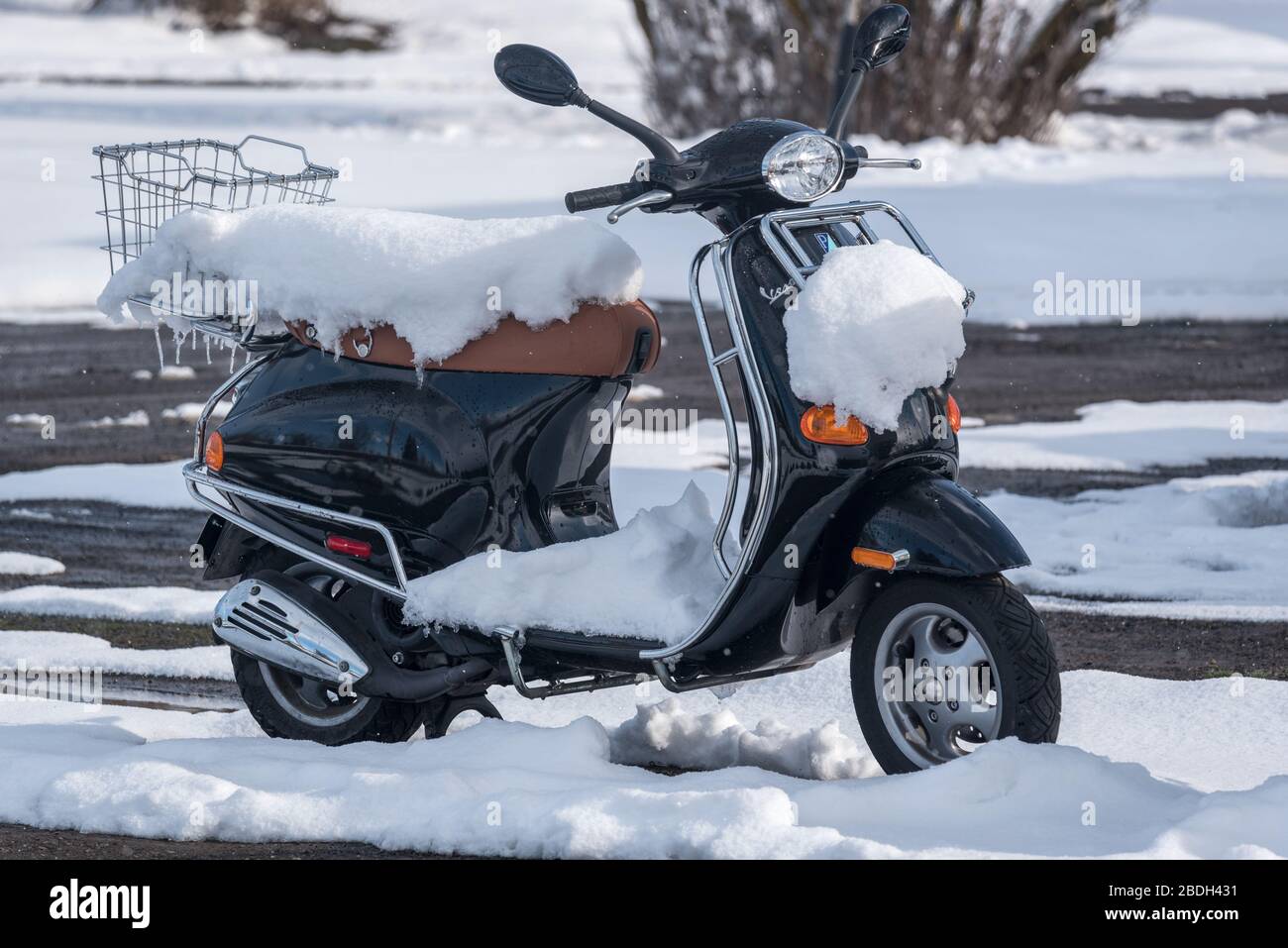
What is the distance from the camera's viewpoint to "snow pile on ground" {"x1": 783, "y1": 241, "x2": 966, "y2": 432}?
373 centimetres

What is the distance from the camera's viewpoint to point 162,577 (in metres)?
6.14

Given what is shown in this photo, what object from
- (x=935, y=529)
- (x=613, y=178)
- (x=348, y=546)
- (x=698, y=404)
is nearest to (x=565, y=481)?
(x=348, y=546)

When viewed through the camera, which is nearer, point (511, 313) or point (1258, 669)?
point (511, 313)

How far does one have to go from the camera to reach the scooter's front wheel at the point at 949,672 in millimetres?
3584

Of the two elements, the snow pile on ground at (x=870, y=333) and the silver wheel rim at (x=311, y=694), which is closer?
the snow pile on ground at (x=870, y=333)

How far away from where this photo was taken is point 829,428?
12.3ft

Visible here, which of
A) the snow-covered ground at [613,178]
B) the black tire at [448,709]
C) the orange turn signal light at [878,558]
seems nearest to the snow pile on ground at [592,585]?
the black tire at [448,709]

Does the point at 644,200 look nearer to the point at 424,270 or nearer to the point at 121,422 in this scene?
the point at 424,270

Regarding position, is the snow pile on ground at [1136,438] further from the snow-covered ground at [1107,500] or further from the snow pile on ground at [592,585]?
the snow pile on ground at [592,585]

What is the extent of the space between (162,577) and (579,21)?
36389 mm

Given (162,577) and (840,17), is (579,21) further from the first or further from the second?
(162,577)

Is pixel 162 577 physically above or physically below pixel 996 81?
below

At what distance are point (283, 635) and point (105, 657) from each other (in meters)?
1.16
